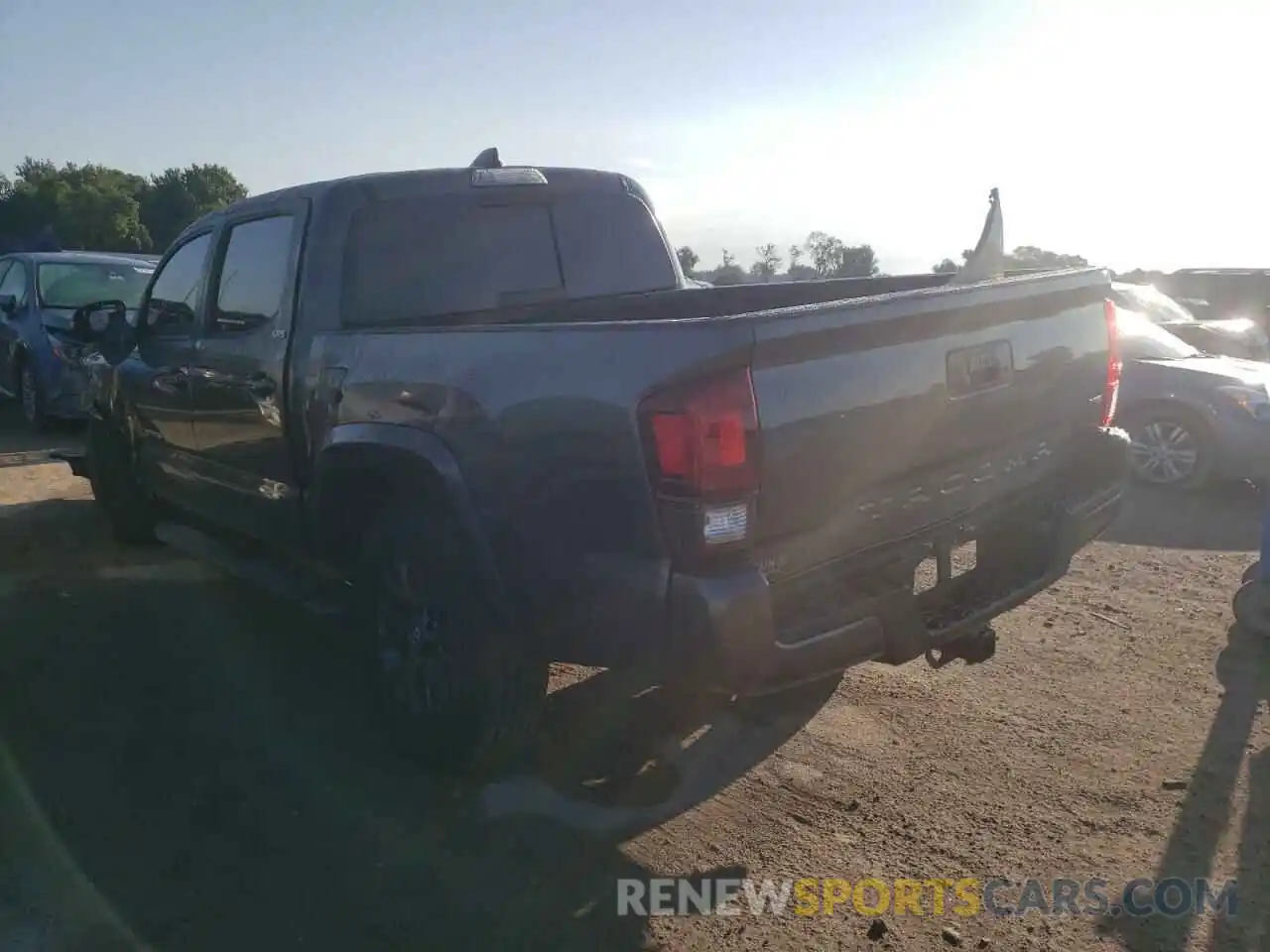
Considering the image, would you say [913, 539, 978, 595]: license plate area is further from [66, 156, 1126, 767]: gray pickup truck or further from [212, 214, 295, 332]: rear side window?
[212, 214, 295, 332]: rear side window

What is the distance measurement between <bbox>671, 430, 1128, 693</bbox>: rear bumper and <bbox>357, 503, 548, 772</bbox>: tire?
2.64 ft

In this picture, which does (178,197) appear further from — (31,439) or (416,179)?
(416,179)

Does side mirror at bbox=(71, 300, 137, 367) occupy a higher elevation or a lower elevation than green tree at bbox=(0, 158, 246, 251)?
lower

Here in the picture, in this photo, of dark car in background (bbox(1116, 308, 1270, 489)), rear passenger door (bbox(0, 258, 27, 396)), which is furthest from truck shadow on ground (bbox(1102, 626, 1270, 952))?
rear passenger door (bbox(0, 258, 27, 396))

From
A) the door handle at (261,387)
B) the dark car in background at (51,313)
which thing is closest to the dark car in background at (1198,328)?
the door handle at (261,387)

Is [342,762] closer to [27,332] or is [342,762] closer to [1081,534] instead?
[1081,534]

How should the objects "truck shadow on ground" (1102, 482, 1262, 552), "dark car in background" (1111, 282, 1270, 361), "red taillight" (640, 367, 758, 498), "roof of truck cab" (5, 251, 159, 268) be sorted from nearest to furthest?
1. "red taillight" (640, 367, 758, 498)
2. "truck shadow on ground" (1102, 482, 1262, 552)
3. "roof of truck cab" (5, 251, 159, 268)
4. "dark car in background" (1111, 282, 1270, 361)

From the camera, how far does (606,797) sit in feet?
12.3

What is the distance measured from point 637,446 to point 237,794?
203 centimetres

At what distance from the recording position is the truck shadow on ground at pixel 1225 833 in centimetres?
291

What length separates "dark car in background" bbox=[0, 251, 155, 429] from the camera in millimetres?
10273

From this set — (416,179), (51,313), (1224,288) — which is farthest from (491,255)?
(1224,288)

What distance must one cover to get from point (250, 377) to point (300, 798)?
181 cm

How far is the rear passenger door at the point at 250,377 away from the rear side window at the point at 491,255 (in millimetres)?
326
